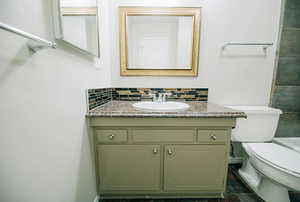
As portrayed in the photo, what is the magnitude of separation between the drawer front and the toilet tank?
1.94 ft

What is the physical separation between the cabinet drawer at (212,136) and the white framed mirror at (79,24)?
981 mm

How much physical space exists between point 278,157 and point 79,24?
5.52 ft

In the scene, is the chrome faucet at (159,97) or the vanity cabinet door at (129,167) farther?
the chrome faucet at (159,97)

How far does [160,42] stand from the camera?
4.00ft

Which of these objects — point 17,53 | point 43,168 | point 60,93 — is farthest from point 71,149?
point 17,53

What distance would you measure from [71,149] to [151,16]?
1.30m

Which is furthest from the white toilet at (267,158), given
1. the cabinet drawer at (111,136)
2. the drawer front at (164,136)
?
the cabinet drawer at (111,136)

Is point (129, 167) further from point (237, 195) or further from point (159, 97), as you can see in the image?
point (237, 195)

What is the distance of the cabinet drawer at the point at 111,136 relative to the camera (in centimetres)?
88

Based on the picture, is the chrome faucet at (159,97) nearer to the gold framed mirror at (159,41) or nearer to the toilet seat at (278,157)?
the gold framed mirror at (159,41)

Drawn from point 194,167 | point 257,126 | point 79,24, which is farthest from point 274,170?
point 79,24

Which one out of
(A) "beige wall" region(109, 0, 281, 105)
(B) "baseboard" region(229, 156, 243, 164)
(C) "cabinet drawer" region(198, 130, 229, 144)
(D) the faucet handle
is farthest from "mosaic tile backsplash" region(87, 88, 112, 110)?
(B) "baseboard" region(229, 156, 243, 164)

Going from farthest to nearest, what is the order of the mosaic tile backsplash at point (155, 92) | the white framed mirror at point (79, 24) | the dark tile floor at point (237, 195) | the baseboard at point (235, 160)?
the baseboard at point (235, 160)
the mosaic tile backsplash at point (155, 92)
the dark tile floor at point (237, 195)
the white framed mirror at point (79, 24)

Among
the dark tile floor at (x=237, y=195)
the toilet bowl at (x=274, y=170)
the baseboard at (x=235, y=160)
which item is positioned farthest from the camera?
the baseboard at (x=235, y=160)
